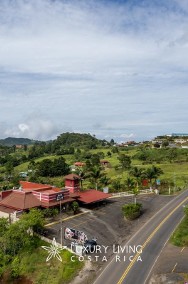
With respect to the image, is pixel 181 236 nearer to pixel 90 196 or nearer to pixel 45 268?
pixel 45 268

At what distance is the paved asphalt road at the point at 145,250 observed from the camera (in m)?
39.2

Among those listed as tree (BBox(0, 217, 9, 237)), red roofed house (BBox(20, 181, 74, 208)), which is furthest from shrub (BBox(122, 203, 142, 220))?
tree (BBox(0, 217, 9, 237))

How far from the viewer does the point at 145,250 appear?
154 feet

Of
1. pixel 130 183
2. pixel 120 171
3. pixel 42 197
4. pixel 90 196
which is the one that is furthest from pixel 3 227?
pixel 120 171

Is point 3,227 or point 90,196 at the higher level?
point 90,196

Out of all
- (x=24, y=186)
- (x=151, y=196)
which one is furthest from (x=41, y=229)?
(x=151, y=196)

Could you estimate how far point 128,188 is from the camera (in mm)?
86875

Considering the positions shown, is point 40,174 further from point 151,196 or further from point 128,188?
point 151,196

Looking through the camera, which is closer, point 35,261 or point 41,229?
point 35,261

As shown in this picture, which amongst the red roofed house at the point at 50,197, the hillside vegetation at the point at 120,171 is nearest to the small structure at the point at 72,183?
the red roofed house at the point at 50,197

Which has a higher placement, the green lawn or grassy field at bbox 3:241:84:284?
the green lawn

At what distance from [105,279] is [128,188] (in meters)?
48.7

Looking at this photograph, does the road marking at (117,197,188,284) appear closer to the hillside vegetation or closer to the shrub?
the shrub

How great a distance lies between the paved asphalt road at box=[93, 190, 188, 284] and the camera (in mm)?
39219
